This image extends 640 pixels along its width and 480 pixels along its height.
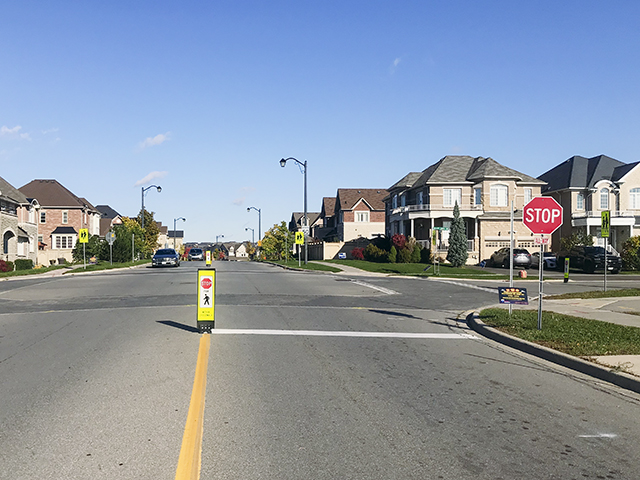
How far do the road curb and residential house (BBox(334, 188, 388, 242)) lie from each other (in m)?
70.0

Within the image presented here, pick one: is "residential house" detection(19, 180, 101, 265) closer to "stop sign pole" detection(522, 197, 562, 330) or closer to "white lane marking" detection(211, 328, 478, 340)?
"white lane marking" detection(211, 328, 478, 340)

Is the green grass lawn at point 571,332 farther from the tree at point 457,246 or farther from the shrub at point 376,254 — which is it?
the shrub at point 376,254

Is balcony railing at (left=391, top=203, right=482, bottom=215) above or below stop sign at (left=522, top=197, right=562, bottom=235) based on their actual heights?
above

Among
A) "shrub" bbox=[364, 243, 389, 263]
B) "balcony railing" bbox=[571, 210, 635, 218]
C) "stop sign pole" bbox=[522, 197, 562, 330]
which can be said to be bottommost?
"shrub" bbox=[364, 243, 389, 263]

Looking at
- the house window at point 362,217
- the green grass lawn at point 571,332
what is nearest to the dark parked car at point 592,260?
the green grass lawn at point 571,332

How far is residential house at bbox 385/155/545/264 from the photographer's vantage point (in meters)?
51.7

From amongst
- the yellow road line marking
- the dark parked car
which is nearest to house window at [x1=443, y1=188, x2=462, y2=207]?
the dark parked car

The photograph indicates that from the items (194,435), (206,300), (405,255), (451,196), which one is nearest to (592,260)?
(405,255)

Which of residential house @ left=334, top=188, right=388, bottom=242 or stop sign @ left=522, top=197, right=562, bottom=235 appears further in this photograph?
residential house @ left=334, top=188, right=388, bottom=242

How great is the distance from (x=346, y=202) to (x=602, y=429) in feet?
258

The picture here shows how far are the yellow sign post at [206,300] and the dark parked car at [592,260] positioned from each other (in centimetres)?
3186

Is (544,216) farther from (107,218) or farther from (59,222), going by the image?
(107,218)

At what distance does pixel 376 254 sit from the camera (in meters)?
55.0

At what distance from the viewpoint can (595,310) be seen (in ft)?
49.4
